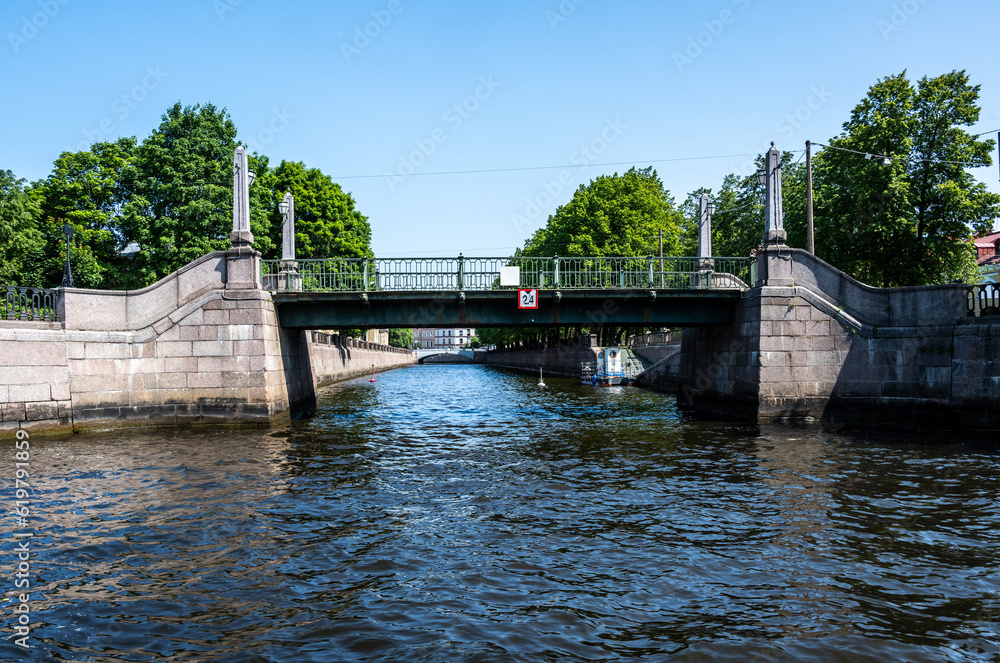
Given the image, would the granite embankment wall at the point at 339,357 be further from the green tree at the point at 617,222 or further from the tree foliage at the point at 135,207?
the green tree at the point at 617,222

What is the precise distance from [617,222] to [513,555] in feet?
142

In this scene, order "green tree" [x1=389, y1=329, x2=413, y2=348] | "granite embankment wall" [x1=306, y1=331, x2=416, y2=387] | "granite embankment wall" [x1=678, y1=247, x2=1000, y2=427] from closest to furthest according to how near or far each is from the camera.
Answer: "granite embankment wall" [x1=678, y1=247, x2=1000, y2=427]
"granite embankment wall" [x1=306, y1=331, x2=416, y2=387]
"green tree" [x1=389, y1=329, x2=413, y2=348]

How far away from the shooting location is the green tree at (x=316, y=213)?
47531mm

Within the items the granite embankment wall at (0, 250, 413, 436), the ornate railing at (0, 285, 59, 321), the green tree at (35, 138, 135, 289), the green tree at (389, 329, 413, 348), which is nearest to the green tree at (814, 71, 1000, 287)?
the granite embankment wall at (0, 250, 413, 436)

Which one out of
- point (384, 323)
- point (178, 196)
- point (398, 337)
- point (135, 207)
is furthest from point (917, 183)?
point (398, 337)

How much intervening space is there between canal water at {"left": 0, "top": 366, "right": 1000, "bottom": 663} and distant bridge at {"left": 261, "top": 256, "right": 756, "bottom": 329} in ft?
25.8

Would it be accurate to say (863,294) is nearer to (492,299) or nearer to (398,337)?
(492,299)

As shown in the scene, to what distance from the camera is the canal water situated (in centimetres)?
558

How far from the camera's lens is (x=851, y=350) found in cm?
1959

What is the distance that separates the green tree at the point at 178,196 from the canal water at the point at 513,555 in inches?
851

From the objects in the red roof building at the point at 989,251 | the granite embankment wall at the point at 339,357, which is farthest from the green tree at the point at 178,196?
the red roof building at the point at 989,251

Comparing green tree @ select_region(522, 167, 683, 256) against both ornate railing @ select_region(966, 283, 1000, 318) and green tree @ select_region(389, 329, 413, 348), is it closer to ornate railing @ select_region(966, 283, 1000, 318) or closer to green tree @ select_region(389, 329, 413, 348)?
ornate railing @ select_region(966, 283, 1000, 318)


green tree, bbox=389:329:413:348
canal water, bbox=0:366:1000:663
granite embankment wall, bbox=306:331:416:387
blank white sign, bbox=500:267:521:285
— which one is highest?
blank white sign, bbox=500:267:521:285

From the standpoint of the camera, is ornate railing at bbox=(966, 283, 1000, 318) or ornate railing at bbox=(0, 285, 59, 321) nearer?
ornate railing at bbox=(0, 285, 59, 321)
